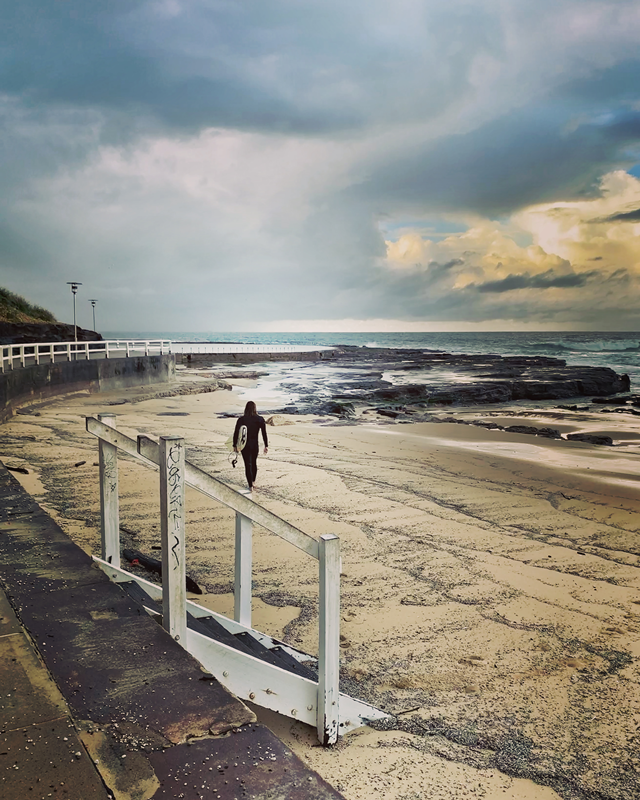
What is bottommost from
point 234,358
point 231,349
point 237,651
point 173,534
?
point 237,651

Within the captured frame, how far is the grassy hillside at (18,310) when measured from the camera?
43134 millimetres

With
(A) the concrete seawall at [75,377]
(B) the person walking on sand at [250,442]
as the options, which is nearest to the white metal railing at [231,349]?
(A) the concrete seawall at [75,377]

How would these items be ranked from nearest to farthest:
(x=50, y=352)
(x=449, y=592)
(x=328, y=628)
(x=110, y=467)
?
1. (x=328, y=628)
2. (x=110, y=467)
3. (x=449, y=592)
4. (x=50, y=352)

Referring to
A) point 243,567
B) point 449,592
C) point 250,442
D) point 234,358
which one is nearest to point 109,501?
point 243,567

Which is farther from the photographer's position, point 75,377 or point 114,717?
point 75,377

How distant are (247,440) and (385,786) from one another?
5668 millimetres

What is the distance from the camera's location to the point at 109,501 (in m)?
4.12

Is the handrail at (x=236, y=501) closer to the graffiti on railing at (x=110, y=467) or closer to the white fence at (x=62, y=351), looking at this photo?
the graffiti on railing at (x=110, y=467)

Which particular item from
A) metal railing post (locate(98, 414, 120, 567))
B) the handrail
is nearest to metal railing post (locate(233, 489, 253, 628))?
the handrail

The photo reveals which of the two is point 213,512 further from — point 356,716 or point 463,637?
point 356,716

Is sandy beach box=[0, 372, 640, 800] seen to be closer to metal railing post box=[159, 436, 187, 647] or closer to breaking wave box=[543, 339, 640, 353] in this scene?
metal railing post box=[159, 436, 187, 647]

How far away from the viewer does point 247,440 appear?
8.26 metres

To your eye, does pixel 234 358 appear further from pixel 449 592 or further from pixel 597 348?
pixel 597 348

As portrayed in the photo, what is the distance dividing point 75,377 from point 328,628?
2182 centimetres
